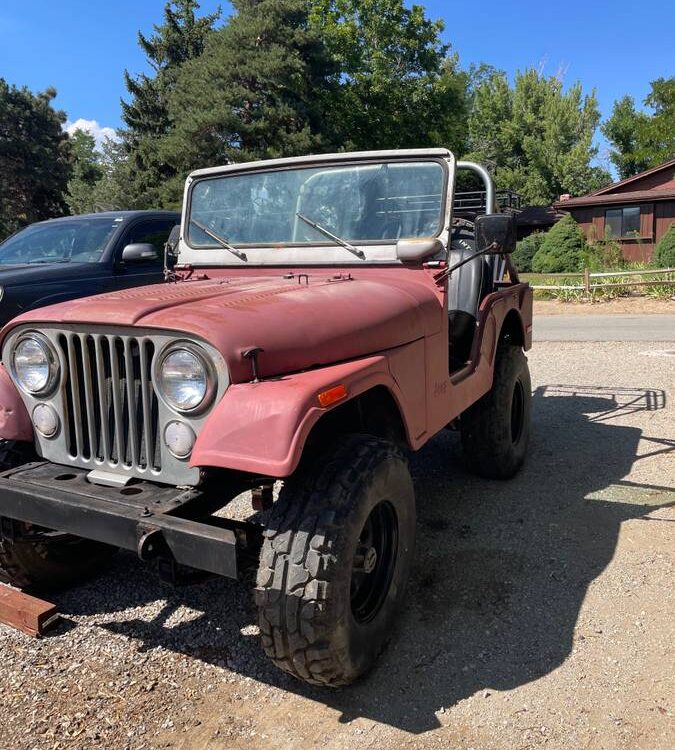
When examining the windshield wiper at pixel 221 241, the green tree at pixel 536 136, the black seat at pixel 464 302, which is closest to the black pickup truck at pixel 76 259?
the windshield wiper at pixel 221 241

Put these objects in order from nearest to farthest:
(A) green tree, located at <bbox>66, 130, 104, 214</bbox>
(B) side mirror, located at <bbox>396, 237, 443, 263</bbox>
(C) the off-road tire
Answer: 1. (C) the off-road tire
2. (B) side mirror, located at <bbox>396, 237, 443, 263</bbox>
3. (A) green tree, located at <bbox>66, 130, 104, 214</bbox>

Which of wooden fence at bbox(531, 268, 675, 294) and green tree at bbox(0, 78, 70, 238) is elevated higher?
green tree at bbox(0, 78, 70, 238)

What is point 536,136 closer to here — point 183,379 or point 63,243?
point 63,243

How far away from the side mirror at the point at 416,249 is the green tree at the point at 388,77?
89.0 feet

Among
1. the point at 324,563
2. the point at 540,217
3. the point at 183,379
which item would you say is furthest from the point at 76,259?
the point at 540,217

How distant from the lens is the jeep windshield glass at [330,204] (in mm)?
3357

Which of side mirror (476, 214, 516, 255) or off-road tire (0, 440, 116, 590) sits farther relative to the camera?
side mirror (476, 214, 516, 255)

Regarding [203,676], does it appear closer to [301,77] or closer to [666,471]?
[666,471]

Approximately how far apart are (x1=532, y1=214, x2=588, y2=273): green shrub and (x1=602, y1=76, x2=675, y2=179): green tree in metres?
16.7

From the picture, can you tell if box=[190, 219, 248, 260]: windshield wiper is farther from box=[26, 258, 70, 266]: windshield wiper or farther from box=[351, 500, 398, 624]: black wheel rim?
box=[26, 258, 70, 266]: windshield wiper

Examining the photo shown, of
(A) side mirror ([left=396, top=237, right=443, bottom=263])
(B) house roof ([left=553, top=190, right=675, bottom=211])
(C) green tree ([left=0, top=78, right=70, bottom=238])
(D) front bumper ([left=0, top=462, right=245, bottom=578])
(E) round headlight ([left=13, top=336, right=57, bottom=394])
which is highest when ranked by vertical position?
(C) green tree ([left=0, top=78, right=70, bottom=238])

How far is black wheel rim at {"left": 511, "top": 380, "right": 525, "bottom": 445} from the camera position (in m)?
4.66

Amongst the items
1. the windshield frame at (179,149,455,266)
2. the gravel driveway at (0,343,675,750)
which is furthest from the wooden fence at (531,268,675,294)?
the windshield frame at (179,149,455,266)

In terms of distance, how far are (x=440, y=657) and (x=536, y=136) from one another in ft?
146
